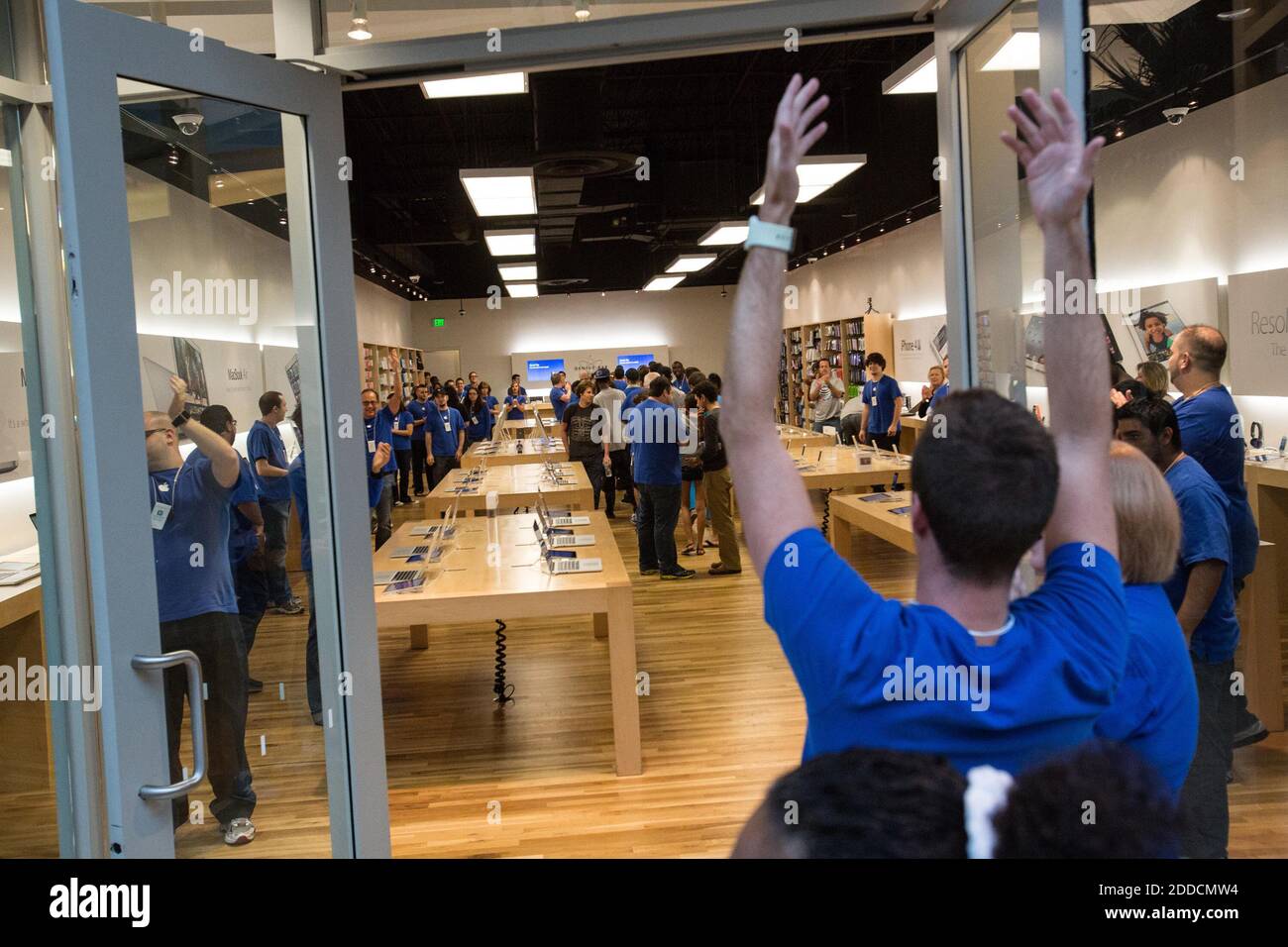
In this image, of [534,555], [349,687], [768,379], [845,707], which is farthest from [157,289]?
[534,555]

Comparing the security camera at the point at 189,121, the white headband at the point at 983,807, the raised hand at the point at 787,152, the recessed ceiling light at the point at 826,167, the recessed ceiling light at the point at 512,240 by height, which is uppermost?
the recessed ceiling light at the point at 512,240

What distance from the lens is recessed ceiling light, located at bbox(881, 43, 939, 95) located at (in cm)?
465

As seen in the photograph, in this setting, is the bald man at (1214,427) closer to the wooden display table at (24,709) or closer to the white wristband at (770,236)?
the white wristband at (770,236)

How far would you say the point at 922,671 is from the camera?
1.24 meters

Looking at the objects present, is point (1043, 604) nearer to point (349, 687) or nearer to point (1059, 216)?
point (1059, 216)

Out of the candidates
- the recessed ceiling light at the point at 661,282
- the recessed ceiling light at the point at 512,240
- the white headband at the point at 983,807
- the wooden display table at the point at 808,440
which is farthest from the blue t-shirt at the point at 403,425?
the white headband at the point at 983,807

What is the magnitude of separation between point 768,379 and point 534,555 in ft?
16.6

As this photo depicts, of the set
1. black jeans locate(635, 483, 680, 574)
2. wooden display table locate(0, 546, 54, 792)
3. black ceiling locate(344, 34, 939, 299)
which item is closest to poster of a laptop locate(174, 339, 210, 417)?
wooden display table locate(0, 546, 54, 792)

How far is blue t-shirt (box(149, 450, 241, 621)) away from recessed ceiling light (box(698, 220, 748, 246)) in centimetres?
1046

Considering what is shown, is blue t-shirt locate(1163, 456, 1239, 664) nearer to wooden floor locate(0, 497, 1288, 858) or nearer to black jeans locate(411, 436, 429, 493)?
wooden floor locate(0, 497, 1288, 858)

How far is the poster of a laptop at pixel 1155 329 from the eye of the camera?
28.7 feet

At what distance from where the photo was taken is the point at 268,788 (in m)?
2.75

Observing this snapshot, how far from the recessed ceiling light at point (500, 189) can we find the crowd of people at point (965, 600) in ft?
20.2

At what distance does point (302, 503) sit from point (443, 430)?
11904mm
